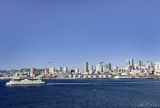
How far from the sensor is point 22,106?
9231 centimetres

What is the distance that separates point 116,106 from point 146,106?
6.58 meters

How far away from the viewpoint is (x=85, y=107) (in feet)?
285

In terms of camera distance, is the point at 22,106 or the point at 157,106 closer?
the point at 157,106

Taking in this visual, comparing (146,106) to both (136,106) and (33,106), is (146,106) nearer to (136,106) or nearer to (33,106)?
(136,106)

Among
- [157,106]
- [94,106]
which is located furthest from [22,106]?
[157,106]

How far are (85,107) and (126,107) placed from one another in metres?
8.53

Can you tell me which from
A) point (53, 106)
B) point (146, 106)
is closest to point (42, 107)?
point (53, 106)

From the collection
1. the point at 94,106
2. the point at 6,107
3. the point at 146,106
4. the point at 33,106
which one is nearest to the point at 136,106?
the point at 146,106

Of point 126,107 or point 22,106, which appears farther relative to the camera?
point 22,106

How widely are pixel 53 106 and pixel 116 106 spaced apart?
1359cm

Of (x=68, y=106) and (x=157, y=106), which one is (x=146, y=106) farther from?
(x=68, y=106)

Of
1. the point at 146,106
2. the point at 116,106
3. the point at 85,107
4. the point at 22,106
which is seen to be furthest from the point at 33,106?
the point at 146,106

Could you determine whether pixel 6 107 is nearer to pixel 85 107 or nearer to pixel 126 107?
pixel 85 107

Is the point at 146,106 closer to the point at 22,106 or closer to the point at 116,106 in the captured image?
the point at 116,106
